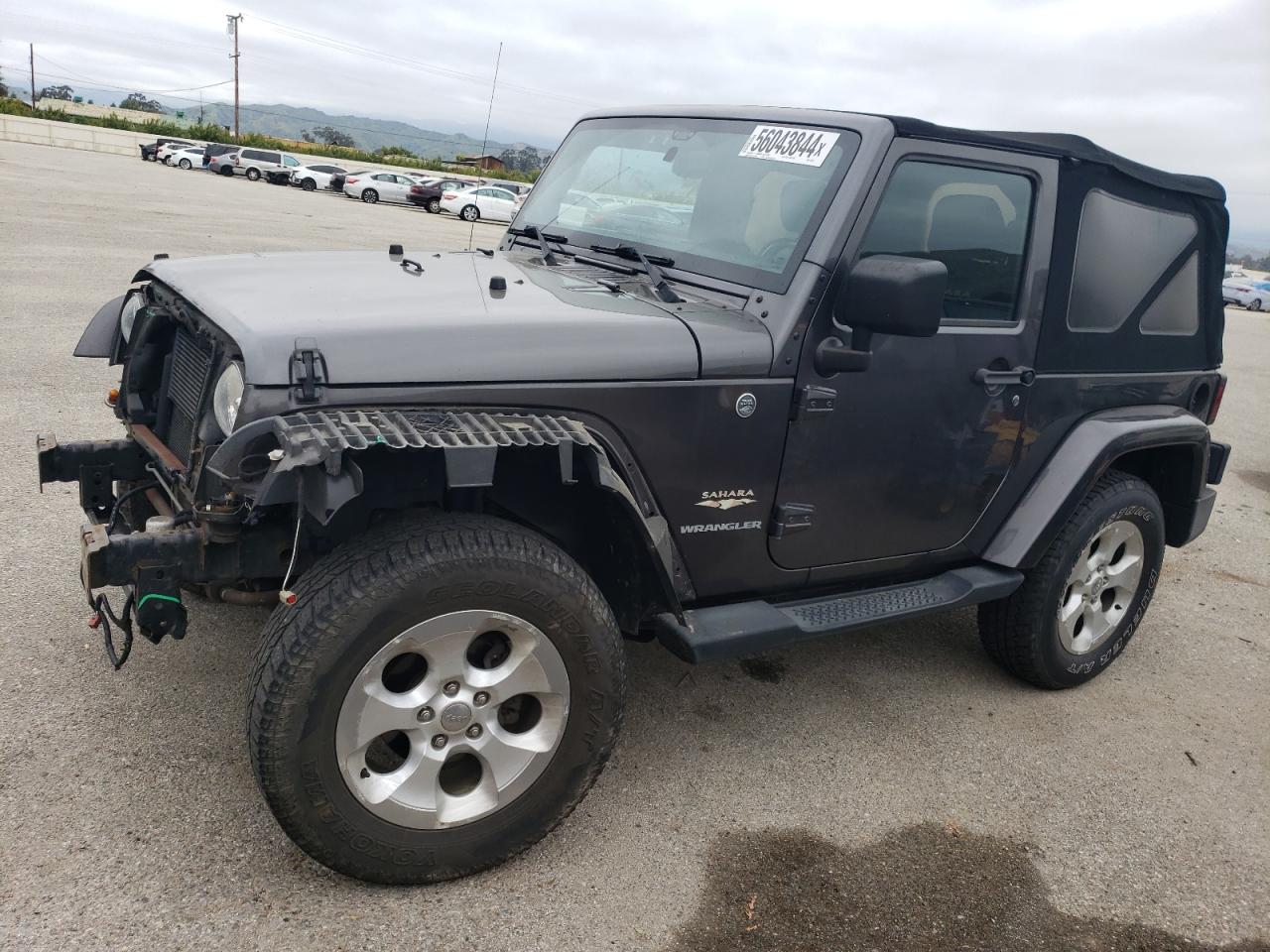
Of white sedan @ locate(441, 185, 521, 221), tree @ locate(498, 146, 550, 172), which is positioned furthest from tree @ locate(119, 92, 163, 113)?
tree @ locate(498, 146, 550, 172)

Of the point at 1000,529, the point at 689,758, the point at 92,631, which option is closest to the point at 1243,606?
the point at 1000,529

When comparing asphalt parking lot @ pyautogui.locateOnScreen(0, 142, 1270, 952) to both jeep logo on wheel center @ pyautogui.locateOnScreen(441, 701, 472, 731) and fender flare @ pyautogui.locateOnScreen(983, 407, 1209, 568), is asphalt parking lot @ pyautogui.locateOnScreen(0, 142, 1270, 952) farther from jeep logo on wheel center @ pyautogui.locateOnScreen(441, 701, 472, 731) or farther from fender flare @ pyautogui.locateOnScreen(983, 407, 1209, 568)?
fender flare @ pyautogui.locateOnScreen(983, 407, 1209, 568)

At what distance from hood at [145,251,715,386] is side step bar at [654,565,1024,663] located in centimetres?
75

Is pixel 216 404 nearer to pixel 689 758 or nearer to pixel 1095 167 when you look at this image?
pixel 689 758

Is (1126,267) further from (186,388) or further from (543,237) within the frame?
(186,388)

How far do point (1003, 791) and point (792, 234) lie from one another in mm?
1996

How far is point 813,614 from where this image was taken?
3268 millimetres

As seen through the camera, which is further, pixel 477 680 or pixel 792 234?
pixel 792 234

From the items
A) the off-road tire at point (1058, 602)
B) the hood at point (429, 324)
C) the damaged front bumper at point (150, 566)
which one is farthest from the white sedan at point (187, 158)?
the off-road tire at point (1058, 602)

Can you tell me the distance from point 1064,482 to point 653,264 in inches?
67.4

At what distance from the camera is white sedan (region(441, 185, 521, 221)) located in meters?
32.2

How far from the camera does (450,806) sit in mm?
2631

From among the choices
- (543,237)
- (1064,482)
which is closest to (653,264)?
(543,237)

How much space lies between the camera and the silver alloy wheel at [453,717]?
8.02 ft
